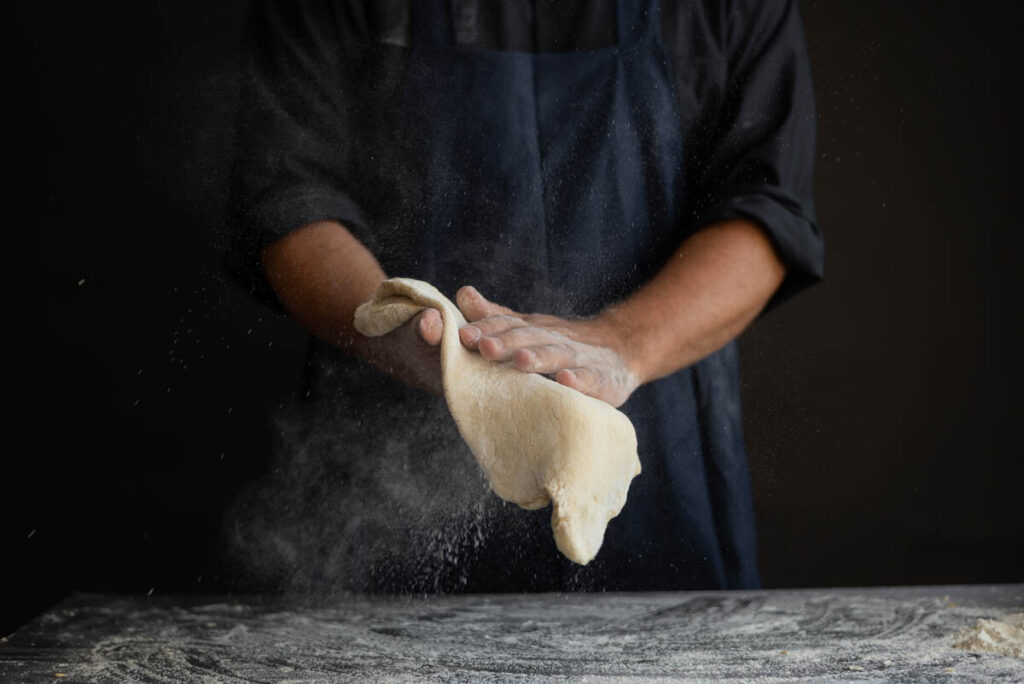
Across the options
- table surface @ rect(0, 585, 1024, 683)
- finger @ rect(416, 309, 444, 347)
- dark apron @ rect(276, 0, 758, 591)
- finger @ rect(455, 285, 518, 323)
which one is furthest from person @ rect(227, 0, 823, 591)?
finger @ rect(416, 309, 444, 347)

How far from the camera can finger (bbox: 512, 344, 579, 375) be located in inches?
45.4

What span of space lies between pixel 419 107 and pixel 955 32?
37.2 inches

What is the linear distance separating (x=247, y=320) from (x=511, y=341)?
2.14ft

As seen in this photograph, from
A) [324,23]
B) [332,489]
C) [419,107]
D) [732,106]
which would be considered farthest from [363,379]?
[732,106]

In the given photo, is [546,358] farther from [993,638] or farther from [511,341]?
[993,638]

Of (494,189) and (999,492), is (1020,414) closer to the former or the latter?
(999,492)

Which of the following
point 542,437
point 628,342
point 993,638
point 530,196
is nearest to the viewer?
point 542,437

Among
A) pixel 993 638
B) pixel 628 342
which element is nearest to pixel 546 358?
pixel 628 342

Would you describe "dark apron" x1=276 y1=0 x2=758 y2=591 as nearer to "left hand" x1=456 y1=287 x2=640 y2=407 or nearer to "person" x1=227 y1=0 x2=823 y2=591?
"person" x1=227 y1=0 x2=823 y2=591

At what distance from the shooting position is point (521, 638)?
50.4 inches

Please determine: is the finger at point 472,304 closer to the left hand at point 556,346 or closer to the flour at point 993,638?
Answer: the left hand at point 556,346

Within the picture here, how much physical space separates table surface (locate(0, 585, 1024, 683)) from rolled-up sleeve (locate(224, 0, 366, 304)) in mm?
541

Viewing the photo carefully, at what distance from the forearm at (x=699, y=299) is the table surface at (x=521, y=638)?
379 millimetres

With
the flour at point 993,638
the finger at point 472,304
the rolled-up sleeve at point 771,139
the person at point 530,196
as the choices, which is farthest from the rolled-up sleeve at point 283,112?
the flour at point 993,638
